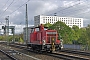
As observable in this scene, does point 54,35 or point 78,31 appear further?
point 78,31

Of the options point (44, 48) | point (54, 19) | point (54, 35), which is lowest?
point (44, 48)

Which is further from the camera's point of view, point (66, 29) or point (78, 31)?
point (78, 31)

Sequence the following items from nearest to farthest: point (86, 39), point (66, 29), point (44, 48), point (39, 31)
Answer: point (44, 48) → point (39, 31) → point (86, 39) → point (66, 29)

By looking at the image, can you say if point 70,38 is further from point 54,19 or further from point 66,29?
point 54,19

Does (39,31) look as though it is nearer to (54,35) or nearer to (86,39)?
(54,35)

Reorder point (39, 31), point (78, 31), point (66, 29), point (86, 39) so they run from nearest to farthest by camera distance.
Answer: point (39, 31) → point (86, 39) → point (66, 29) → point (78, 31)

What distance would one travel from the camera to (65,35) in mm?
82312

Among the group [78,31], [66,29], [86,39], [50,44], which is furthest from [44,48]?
[78,31]

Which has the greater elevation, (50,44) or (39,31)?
(39,31)

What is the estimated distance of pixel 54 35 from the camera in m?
25.1

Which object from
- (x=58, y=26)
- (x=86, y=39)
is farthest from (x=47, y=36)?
(x=58, y=26)

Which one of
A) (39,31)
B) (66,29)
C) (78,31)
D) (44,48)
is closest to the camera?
(44,48)

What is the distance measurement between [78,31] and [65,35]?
2689 cm

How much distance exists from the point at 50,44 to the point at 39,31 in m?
2.67
